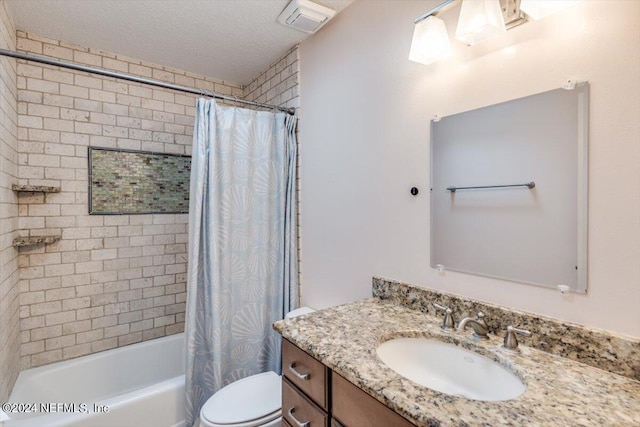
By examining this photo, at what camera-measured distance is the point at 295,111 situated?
7.51 feet

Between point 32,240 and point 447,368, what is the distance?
2.48 m

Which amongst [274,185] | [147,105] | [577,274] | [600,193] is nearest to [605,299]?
[577,274]

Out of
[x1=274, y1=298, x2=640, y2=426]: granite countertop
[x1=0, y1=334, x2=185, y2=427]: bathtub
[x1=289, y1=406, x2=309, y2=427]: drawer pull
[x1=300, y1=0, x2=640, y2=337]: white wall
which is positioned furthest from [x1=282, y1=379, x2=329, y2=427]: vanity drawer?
[x1=0, y1=334, x2=185, y2=427]: bathtub

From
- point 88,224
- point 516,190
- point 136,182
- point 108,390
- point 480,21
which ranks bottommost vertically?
point 108,390

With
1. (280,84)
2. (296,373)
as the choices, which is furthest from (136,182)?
(296,373)

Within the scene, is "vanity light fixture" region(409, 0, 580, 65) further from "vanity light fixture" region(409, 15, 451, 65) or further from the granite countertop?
the granite countertop

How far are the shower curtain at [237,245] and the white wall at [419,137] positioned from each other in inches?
6.2

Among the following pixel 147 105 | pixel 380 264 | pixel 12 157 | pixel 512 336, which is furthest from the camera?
pixel 147 105

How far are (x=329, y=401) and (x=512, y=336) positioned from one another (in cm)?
64

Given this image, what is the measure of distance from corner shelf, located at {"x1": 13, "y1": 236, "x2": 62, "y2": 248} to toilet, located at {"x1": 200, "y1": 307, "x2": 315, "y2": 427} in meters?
1.53

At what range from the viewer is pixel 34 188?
2006 mm

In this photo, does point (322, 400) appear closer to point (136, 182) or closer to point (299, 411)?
point (299, 411)

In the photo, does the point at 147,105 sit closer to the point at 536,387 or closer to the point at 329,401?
the point at 329,401

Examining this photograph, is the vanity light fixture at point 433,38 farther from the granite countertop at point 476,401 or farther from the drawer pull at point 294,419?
the drawer pull at point 294,419
